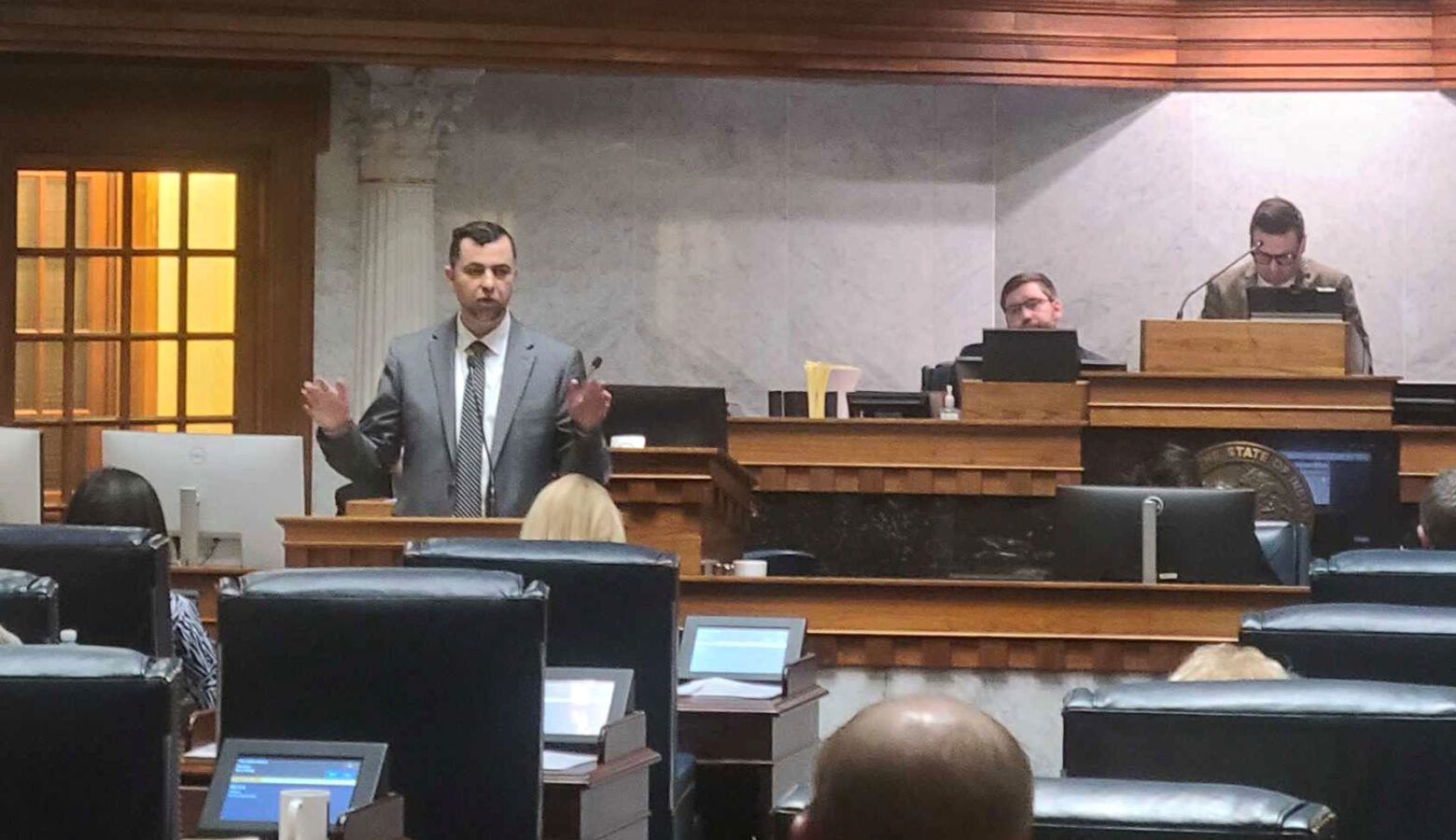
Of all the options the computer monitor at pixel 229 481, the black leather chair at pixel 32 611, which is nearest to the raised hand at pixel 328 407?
the computer monitor at pixel 229 481

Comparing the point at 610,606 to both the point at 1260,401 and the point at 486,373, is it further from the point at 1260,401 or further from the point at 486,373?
the point at 1260,401

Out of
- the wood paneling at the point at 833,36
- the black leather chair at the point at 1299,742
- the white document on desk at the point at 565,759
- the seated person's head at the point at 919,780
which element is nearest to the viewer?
the seated person's head at the point at 919,780

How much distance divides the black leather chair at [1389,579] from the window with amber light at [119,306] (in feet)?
23.8

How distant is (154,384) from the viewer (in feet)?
36.8

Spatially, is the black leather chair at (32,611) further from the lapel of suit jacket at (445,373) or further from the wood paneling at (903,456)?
the wood paneling at (903,456)

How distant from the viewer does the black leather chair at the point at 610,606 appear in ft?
15.5

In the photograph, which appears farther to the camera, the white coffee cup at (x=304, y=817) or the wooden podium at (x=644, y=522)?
the wooden podium at (x=644, y=522)

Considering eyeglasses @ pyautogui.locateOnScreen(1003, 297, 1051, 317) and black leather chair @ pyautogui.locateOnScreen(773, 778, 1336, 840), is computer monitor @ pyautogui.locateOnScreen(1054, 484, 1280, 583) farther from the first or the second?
black leather chair @ pyautogui.locateOnScreen(773, 778, 1336, 840)

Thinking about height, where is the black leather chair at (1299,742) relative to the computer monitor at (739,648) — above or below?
above

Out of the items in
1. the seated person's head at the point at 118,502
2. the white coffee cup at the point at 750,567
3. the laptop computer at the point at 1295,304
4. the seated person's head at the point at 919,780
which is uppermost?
the laptop computer at the point at 1295,304

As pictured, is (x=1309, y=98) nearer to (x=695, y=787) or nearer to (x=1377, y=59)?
(x=1377, y=59)

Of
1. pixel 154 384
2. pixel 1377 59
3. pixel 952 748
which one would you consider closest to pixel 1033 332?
pixel 1377 59

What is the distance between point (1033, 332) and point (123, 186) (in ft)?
14.4

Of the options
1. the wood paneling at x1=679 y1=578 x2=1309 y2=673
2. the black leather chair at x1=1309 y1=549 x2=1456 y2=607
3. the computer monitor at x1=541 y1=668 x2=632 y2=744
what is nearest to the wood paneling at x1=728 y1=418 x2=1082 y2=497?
the wood paneling at x1=679 y1=578 x2=1309 y2=673
